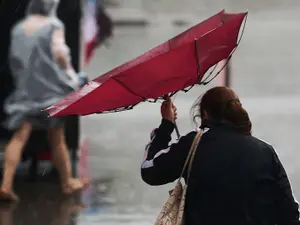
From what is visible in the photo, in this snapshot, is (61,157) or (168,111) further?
(61,157)

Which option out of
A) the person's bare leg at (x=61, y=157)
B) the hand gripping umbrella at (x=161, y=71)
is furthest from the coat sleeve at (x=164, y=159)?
the person's bare leg at (x=61, y=157)

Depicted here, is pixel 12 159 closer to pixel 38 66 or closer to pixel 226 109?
pixel 38 66

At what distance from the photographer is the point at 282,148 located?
8133 mm

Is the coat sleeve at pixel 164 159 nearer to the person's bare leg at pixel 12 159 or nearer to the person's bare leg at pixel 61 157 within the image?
the person's bare leg at pixel 12 159

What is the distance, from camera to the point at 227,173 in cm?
280

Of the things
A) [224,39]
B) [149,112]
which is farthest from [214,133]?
[149,112]

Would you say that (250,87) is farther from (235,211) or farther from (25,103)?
(235,211)

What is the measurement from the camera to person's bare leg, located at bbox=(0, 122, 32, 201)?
5.95 metres

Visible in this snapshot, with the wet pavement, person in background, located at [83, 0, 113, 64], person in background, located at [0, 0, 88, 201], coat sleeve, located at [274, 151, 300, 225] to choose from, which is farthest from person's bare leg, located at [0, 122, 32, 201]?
coat sleeve, located at [274, 151, 300, 225]

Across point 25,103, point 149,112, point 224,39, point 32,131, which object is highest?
point 224,39

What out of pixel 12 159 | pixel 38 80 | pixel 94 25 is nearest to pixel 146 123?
pixel 94 25

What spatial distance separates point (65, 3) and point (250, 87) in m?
4.61

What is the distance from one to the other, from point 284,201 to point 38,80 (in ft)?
Answer: 12.3

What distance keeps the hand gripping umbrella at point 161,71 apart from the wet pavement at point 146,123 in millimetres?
2686
